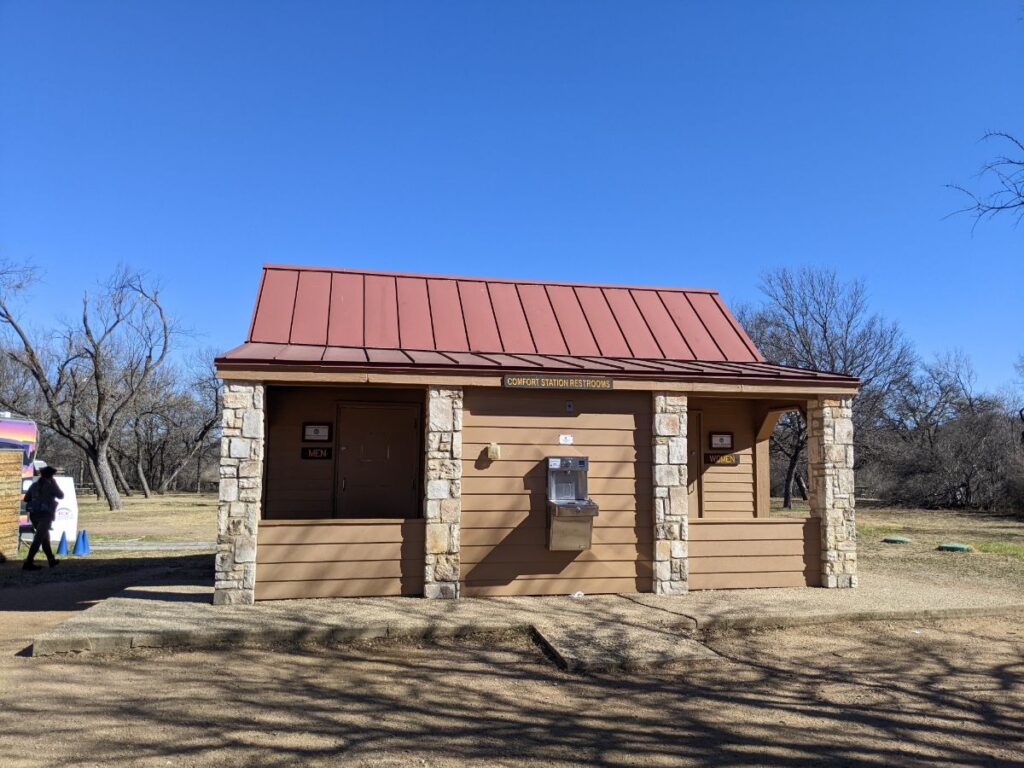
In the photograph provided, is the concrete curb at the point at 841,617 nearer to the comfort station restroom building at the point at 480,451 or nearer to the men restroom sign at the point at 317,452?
the comfort station restroom building at the point at 480,451

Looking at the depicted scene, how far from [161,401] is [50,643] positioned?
112 ft

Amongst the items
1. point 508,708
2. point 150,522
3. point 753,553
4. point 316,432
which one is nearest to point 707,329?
point 753,553

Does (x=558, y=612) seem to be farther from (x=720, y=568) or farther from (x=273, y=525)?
(x=273, y=525)

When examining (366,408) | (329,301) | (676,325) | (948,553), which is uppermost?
(329,301)

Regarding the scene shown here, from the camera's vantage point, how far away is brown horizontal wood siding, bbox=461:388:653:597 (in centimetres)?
838

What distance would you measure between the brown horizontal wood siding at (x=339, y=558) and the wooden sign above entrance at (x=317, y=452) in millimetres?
2113

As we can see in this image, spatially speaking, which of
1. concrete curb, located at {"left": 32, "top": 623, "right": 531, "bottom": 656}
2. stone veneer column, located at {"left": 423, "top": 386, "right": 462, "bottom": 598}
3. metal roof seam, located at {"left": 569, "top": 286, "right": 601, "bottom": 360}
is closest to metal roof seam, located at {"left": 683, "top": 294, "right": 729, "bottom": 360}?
metal roof seam, located at {"left": 569, "top": 286, "right": 601, "bottom": 360}

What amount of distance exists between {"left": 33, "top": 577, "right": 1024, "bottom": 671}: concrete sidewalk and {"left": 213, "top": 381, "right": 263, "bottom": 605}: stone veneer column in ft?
0.96

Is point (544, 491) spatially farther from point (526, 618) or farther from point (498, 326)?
point (498, 326)

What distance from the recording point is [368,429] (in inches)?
401

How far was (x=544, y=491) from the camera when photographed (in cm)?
855

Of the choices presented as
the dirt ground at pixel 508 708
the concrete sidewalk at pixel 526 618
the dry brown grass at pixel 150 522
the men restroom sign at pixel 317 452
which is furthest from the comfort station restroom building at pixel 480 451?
→ the dry brown grass at pixel 150 522

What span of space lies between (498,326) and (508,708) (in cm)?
643

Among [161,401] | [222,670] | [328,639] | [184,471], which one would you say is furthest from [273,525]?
[184,471]
